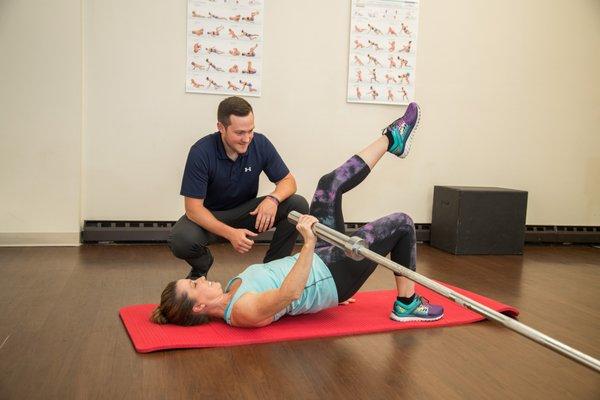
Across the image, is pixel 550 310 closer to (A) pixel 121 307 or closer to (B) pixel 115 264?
(A) pixel 121 307

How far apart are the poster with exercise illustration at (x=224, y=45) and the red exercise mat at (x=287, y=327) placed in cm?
190

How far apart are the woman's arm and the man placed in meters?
0.38

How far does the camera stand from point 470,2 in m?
4.52

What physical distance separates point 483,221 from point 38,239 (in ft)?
9.71

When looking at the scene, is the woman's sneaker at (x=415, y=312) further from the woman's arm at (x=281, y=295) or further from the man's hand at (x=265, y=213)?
the man's hand at (x=265, y=213)

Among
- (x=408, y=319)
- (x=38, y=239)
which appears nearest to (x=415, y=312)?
(x=408, y=319)

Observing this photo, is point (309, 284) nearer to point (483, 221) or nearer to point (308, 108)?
point (308, 108)

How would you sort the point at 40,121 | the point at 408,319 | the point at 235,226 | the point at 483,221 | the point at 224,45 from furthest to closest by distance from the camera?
the point at 483,221 < the point at 224,45 < the point at 40,121 < the point at 235,226 < the point at 408,319

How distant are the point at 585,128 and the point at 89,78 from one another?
374cm

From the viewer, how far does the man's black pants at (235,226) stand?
2.89 m

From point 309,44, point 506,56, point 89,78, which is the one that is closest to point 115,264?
point 89,78

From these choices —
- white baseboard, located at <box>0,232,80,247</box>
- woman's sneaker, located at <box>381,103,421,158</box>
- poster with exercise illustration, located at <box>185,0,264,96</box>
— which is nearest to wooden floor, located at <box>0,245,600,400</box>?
white baseboard, located at <box>0,232,80,247</box>

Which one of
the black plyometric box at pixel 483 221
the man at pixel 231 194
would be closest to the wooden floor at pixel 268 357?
the man at pixel 231 194

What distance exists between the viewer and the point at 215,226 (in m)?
2.78
